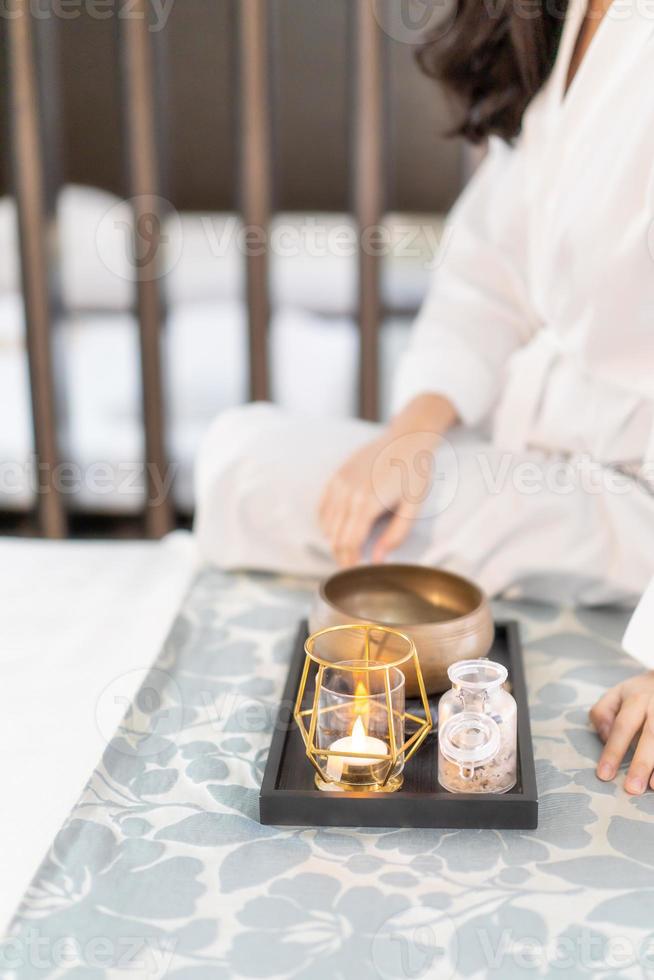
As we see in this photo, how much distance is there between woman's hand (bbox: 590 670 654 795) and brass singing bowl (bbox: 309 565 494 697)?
0.12m

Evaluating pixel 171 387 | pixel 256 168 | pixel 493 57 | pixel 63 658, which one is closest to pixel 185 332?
pixel 171 387

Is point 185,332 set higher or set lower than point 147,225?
lower

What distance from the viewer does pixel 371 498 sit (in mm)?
1243

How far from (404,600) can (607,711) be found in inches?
10.1

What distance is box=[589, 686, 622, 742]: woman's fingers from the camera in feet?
3.08

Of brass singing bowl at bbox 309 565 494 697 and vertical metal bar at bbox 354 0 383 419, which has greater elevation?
vertical metal bar at bbox 354 0 383 419

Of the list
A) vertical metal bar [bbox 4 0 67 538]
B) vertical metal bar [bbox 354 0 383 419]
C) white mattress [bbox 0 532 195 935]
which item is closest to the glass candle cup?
white mattress [bbox 0 532 195 935]

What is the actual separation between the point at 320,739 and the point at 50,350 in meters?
1.25

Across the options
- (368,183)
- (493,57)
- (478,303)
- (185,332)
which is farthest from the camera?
(185,332)

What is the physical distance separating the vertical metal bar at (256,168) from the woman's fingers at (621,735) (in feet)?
3.74

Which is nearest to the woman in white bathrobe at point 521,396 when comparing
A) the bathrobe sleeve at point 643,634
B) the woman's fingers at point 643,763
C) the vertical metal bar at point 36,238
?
the bathrobe sleeve at point 643,634

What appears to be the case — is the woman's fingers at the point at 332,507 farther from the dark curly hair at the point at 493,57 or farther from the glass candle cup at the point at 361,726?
the dark curly hair at the point at 493,57

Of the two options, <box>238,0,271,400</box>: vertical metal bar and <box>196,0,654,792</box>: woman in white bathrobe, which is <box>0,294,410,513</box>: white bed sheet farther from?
<box>196,0,654,792</box>: woman in white bathrobe

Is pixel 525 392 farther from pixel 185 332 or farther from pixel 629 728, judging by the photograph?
pixel 185 332
